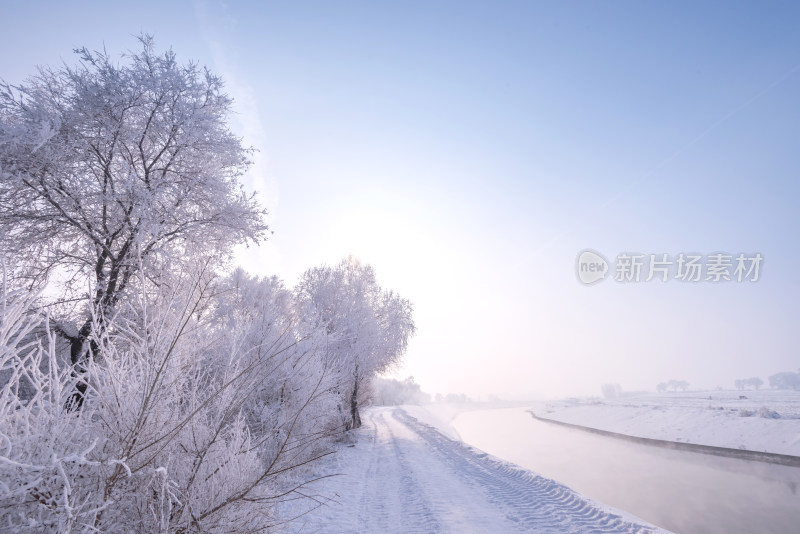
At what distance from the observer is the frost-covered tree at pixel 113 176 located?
6.63 m

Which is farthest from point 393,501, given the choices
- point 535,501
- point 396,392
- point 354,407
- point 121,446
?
point 396,392

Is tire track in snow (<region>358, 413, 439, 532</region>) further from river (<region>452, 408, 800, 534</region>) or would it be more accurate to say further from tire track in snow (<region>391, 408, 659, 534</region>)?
river (<region>452, 408, 800, 534</region>)

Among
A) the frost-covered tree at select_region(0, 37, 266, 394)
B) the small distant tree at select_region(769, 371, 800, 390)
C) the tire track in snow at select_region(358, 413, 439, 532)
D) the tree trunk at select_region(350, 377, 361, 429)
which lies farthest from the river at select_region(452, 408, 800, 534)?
the small distant tree at select_region(769, 371, 800, 390)

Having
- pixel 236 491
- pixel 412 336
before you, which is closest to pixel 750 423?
pixel 412 336

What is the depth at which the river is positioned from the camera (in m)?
9.89

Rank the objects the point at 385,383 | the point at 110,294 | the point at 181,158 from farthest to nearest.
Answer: the point at 385,383 < the point at 181,158 < the point at 110,294

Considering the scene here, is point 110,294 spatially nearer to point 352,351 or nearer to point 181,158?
point 181,158

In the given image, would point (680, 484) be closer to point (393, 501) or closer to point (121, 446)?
point (393, 501)

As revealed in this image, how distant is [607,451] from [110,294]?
25647mm

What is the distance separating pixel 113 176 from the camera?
7.76 meters

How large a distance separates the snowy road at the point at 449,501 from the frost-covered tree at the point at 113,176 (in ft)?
19.5

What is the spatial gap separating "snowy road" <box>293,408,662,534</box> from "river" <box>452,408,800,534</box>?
305cm

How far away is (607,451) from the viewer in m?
22.0

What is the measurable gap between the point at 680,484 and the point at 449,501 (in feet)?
35.8
